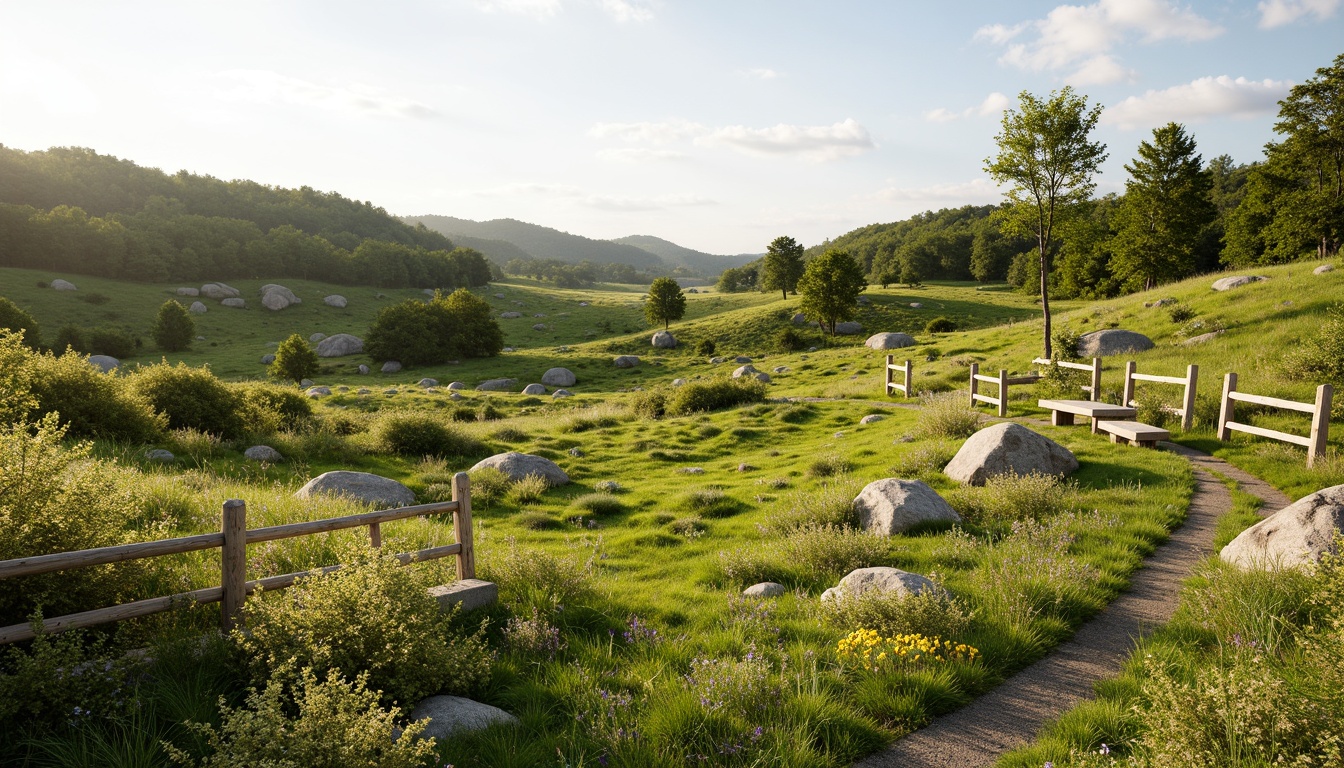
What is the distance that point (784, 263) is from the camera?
3120 inches

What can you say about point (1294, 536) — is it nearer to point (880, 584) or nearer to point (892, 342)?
point (880, 584)

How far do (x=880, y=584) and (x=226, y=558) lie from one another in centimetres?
661

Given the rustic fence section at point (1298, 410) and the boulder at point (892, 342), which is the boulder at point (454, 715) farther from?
the boulder at point (892, 342)

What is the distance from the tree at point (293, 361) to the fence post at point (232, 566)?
138ft

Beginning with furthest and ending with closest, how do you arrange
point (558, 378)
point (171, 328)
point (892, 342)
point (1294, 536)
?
point (171, 328)
point (558, 378)
point (892, 342)
point (1294, 536)

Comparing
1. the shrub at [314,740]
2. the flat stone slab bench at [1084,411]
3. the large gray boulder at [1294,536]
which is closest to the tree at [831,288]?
the flat stone slab bench at [1084,411]

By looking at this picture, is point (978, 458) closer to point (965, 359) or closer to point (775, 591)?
point (775, 591)

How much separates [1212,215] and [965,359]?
112ft

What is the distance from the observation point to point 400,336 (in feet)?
173

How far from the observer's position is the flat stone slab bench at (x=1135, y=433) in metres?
13.7

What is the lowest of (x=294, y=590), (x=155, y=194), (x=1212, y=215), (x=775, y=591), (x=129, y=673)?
(x=775, y=591)

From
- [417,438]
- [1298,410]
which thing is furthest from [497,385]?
[1298,410]

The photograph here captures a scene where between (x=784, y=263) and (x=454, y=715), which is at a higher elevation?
(x=784, y=263)

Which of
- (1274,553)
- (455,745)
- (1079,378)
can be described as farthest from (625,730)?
(1079,378)
